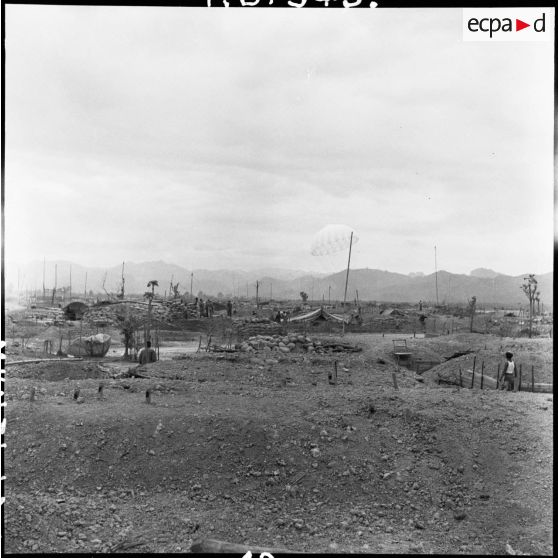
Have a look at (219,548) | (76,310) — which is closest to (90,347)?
(76,310)

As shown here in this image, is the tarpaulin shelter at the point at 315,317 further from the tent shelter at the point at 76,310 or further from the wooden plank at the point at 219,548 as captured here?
the wooden plank at the point at 219,548

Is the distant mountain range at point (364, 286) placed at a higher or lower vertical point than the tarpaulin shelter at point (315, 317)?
higher

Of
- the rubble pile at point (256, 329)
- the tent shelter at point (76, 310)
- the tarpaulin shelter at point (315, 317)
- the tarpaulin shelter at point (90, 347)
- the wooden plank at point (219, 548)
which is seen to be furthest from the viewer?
the tarpaulin shelter at point (315, 317)

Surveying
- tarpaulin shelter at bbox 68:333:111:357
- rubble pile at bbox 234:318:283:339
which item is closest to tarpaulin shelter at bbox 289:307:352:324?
rubble pile at bbox 234:318:283:339

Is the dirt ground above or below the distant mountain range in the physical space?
below

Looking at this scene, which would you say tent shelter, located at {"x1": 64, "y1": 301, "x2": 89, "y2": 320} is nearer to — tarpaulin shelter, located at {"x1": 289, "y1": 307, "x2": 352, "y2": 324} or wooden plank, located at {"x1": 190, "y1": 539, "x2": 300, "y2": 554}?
tarpaulin shelter, located at {"x1": 289, "y1": 307, "x2": 352, "y2": 324}

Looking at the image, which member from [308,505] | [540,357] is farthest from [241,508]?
[540,357]

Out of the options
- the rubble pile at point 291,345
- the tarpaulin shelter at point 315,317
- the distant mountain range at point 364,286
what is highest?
the distant mountain range at point 364,286

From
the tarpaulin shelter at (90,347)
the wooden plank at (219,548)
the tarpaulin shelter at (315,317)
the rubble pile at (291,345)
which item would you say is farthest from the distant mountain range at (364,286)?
the wooden plank at (219,548)
